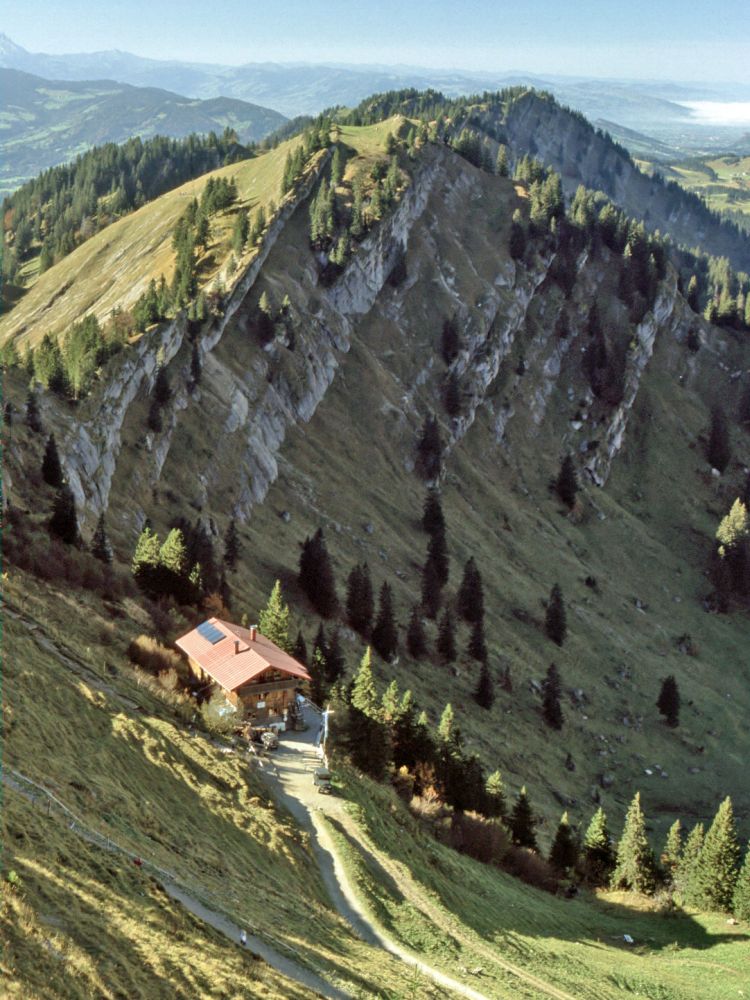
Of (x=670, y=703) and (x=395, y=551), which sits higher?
(x=395, y=551)

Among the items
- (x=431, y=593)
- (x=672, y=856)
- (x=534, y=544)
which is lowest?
(x=672, y=856)

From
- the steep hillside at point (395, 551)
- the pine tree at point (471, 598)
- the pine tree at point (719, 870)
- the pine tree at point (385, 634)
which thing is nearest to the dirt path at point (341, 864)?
the steep hillside at point (395, 551)

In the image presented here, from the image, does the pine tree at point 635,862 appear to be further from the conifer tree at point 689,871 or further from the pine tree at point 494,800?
the pine tree at point 494,800

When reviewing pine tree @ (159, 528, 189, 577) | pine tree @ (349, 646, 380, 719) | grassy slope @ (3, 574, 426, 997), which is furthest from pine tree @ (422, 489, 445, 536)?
grassy slope @ (3, 574, 426, 997)

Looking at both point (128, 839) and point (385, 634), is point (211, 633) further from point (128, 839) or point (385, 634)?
point (385, 634)

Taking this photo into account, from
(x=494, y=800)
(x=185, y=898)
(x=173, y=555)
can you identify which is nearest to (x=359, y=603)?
(x=494, y=800)

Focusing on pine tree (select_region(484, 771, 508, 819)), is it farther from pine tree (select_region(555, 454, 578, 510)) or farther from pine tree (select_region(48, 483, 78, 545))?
pine tree (select_region(555, 454, 578, 510))

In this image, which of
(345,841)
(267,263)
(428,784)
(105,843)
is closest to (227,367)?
(267,263)
